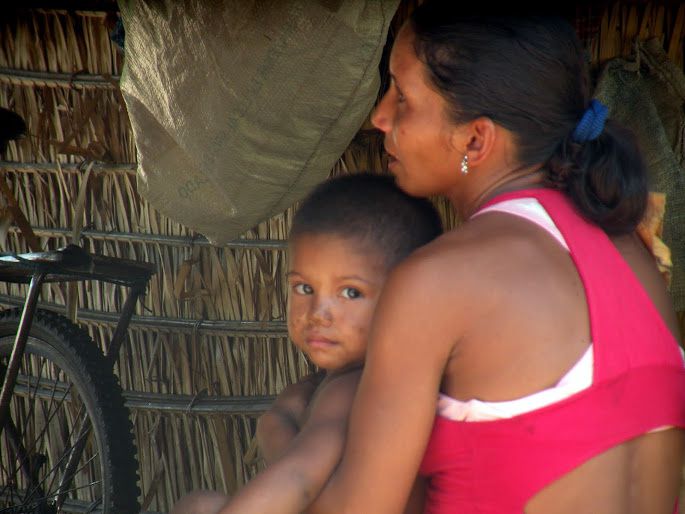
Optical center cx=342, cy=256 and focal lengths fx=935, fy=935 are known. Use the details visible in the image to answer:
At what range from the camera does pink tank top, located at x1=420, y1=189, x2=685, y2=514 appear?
138cm

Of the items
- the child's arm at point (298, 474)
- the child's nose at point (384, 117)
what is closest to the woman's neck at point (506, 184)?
the child's nose at point (384, 117)

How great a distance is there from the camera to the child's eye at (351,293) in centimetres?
179

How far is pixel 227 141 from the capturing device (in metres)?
2.08

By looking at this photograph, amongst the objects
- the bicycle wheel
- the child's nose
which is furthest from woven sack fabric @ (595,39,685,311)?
the bicycle wheel

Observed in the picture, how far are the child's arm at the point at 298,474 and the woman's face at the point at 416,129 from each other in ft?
1.51

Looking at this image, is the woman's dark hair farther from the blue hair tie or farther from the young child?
the young child

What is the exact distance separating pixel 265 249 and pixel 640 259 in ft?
4.11

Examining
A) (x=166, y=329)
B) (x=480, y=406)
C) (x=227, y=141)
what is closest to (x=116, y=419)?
(x=166, y=329)

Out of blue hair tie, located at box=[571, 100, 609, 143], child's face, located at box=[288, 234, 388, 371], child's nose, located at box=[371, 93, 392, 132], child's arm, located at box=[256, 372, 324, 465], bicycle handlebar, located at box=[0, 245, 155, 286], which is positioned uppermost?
bicycle handlebar, located at box=[0, 245, 155, 286]

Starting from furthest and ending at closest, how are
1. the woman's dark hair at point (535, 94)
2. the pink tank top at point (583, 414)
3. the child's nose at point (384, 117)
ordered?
the child's nose at point (384, 117) < the woman's dark hair at point (535, 94) < the pink tank top at point (583, 414)

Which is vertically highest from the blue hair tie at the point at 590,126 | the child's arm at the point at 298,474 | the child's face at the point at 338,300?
the blue hair tie at the point at 590,126

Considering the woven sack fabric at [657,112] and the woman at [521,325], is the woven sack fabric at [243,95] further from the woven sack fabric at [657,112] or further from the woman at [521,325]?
the woven sack fabric at [657,112]

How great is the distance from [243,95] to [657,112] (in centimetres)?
100

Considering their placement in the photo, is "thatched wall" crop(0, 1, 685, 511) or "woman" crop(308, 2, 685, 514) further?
"thatched wall" crop(0, 1, 685, 511)
